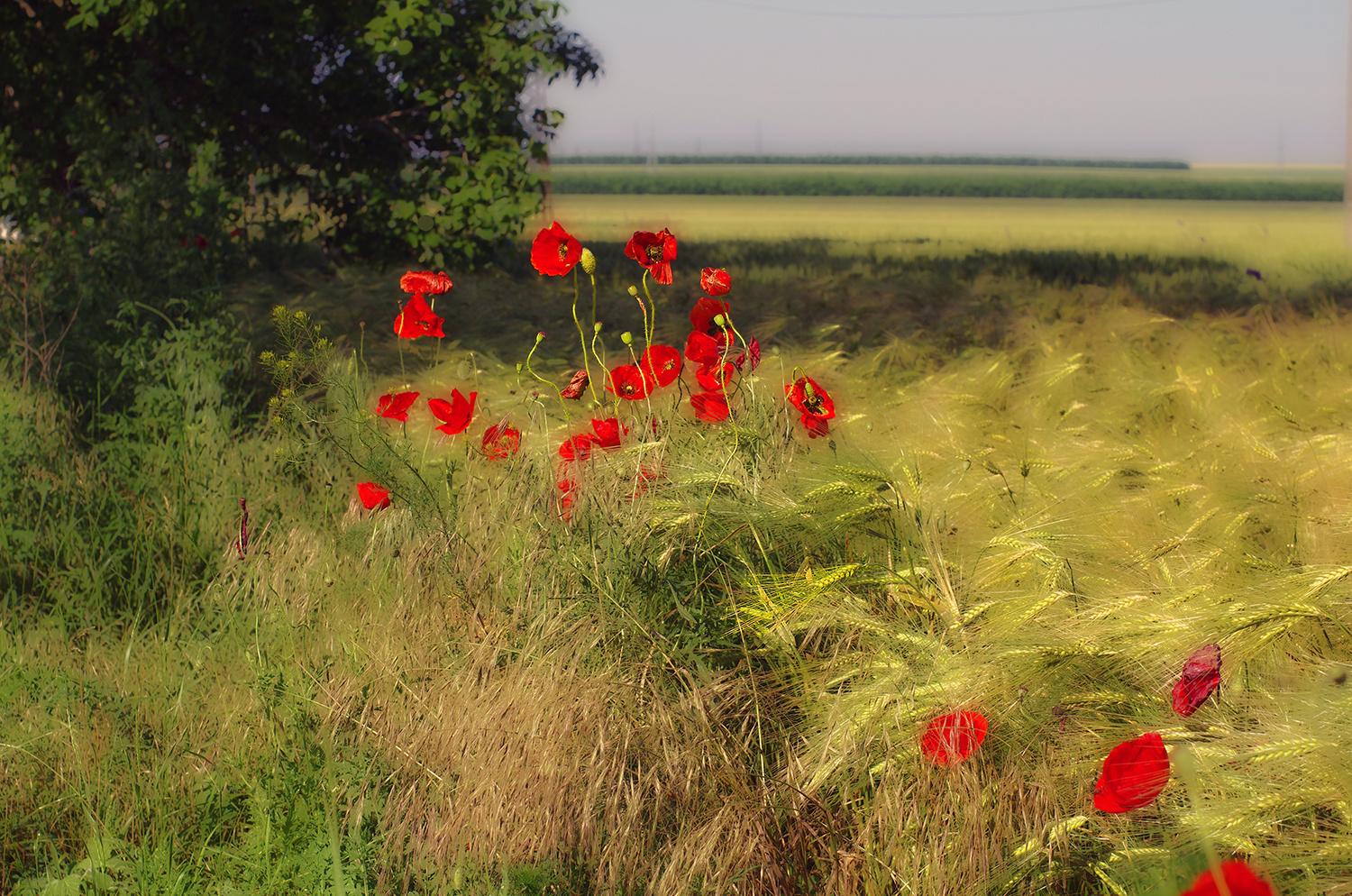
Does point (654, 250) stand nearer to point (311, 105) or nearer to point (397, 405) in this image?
point (397, 405)

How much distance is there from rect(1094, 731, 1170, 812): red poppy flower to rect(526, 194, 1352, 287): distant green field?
506 cm

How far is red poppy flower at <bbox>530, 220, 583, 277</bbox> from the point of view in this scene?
1977 mm

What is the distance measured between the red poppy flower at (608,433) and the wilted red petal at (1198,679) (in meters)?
1.09

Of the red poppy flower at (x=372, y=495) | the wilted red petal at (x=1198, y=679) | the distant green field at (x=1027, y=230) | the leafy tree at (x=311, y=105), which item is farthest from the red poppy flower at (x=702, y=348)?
the leafy tree at (x=311, y=105)

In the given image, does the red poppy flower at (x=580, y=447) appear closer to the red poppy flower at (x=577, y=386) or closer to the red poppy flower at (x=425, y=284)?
the red poppy flower at (x=577, y=386)

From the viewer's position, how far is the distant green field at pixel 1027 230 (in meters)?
11.3

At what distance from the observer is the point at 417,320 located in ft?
7.19

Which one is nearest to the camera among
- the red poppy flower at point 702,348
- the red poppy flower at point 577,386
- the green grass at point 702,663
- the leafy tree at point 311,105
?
the green grass at point 702,663

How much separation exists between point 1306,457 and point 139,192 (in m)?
4.20

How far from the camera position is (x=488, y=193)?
689 centimetres

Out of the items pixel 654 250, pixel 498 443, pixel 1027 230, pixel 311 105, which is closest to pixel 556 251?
pixel 654 250

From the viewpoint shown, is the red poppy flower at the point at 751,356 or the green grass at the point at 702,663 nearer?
the green grass at the point at 702,663

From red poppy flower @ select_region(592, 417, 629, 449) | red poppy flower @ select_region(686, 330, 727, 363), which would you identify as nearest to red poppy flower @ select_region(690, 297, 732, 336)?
red poppy flower @ select_region(686, 330, 727, 363)

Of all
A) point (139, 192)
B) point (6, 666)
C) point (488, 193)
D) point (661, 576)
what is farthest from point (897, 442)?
point (488, 193)
